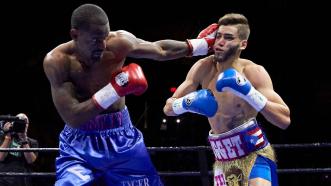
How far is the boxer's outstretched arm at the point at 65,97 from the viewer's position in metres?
2.04

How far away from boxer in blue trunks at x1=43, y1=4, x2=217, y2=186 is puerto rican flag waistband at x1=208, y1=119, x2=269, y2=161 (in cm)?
44

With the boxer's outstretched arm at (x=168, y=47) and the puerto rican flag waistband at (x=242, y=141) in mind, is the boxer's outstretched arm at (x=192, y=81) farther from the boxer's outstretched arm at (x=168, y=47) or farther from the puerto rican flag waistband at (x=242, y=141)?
the puerto rican flag waistband at (x=242, y=141)

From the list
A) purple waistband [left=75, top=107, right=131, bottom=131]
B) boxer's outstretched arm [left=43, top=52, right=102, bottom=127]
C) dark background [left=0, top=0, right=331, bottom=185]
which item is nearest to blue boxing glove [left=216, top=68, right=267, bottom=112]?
purple waistband [left=75, top=107, right=131, bottom=131]

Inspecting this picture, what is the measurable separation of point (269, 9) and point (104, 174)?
6.13 metres

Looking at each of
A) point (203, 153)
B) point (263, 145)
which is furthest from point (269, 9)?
point (263, 145)

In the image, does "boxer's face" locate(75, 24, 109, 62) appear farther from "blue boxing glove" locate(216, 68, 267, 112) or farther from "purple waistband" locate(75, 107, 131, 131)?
"blue boxing glove" locate(216, 68, 267, 112)

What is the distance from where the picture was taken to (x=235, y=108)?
8.25ft

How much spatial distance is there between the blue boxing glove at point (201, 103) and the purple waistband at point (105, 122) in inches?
12.6

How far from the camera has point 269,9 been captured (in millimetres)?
7754

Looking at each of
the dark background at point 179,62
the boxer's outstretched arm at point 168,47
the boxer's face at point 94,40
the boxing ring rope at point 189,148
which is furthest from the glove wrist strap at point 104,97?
the dark background at point 179,62

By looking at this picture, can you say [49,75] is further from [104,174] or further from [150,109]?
[150,109]

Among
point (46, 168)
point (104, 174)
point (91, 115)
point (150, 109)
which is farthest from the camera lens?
point (150, 109)

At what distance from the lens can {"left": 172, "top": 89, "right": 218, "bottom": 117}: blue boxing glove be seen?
2256 mm

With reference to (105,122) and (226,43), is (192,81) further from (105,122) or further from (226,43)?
(105,122)
